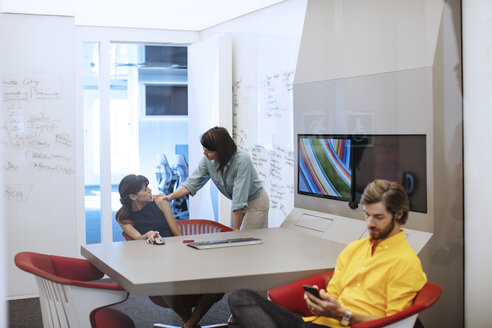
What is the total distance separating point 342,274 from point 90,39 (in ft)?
4.99

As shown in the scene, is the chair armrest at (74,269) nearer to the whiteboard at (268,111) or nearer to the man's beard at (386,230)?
the whiteboard at (268,111)

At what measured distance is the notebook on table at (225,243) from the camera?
3057 millimetres

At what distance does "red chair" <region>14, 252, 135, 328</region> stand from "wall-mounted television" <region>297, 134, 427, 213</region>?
3.86 ft

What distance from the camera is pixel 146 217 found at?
2.90 meters

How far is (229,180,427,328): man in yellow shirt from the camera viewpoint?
2.30m

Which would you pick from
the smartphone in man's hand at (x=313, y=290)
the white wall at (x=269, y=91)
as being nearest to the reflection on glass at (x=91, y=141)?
the white wall at (x=269, y=91)

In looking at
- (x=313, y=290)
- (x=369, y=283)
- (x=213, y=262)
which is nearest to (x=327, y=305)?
(x=313, y=290)

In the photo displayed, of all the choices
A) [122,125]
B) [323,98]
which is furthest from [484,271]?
[122,125]

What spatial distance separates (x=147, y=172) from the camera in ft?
8.83

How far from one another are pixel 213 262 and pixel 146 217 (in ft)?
1.34

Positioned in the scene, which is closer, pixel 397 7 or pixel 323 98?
pixel 397 7

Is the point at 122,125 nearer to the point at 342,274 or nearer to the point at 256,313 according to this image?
the point at 256,313

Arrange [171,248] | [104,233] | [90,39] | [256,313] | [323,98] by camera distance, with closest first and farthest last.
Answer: [256,313], [90,39], [104,233], [171,248], [323,98]

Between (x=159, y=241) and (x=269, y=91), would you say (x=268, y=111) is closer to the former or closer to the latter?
(x=269, y=91)
